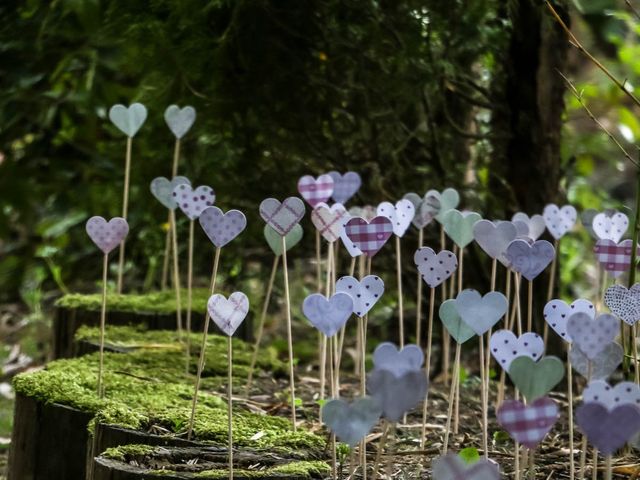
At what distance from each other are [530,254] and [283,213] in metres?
0.50

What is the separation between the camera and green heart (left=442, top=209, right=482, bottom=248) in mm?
2129

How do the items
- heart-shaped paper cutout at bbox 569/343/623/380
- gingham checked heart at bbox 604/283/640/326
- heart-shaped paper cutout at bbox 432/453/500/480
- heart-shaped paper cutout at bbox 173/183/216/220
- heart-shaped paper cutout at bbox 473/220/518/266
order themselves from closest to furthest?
heart-shaped paper cutout at bbox 432/453/500/480 < heart-shaped paper cutout at bbox 569/343/623/380 < gingham checked heart at bbox 604/283/640/326 < heart-shaped paper cutout at bbox 473/220/518/266 < heart-shaped paper cutout at bbox 173/183/216/220

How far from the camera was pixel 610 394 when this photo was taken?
4.37 ft

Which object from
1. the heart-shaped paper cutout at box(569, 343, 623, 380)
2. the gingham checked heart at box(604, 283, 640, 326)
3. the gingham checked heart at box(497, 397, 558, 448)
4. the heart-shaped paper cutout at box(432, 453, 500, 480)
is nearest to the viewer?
the heart-shaped paper cutout at box(432, 453, 500, 480)

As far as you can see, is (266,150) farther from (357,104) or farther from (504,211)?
(504,211)

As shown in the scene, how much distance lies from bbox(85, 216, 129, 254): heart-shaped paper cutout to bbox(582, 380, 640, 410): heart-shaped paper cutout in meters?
1.10

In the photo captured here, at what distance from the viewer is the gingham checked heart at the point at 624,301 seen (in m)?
1.67

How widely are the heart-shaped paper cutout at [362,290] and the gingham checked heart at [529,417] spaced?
1.44 feet

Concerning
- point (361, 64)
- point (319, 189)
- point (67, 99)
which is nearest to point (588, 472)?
point (319, 189)

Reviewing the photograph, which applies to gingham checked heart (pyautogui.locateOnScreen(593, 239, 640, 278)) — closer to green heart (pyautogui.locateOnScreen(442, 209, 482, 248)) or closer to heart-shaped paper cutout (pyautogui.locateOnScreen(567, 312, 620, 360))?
green heart (pyautogui.locateOnScreen(442, 209, 482, 248))

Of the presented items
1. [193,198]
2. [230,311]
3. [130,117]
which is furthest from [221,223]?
[130,117]

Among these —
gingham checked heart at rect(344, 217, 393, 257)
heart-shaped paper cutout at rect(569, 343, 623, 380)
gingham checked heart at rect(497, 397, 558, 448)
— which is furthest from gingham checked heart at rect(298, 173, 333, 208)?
gingham checked heart at rect(497, 397, 558, 448)

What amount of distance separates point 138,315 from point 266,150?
67 cm

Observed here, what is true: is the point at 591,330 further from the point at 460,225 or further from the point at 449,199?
the point at 449,199
